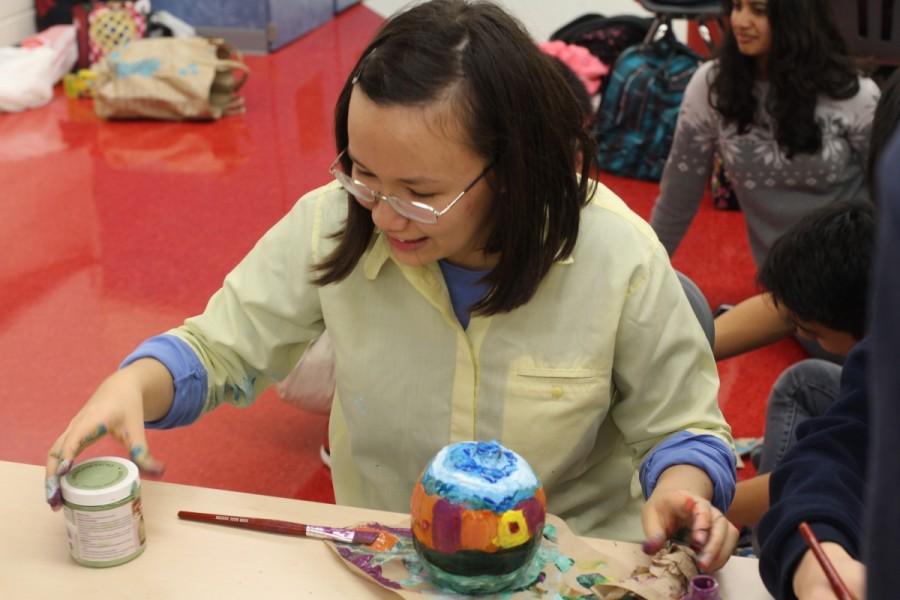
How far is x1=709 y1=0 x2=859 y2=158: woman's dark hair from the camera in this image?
2.89 m

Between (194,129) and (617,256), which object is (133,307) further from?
(617,256)

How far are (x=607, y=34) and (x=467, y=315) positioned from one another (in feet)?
12.3

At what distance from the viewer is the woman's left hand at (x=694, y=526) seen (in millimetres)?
1129

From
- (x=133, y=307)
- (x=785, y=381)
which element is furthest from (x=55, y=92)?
(x=785, y=381)

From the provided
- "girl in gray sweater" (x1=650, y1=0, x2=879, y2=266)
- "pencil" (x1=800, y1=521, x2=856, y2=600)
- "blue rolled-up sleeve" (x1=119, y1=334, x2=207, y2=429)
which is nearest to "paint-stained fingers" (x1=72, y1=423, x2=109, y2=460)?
"blue rolled-up sleeve" (x1=119, y1=334, x2=207, y2=429)

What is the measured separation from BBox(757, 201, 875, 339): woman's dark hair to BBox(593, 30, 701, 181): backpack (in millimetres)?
2356

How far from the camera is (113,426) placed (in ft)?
4.10

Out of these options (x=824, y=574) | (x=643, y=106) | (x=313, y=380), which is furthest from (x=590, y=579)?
(x=643, y=106)

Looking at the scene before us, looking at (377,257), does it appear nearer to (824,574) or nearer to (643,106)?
(824,574)

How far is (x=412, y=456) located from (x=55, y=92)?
14.9 feet

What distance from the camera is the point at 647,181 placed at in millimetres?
4441

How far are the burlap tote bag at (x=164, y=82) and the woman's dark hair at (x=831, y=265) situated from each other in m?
3.57

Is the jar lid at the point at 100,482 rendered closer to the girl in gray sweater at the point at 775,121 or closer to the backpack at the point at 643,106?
the girl in gray sweater at the point at 775,121

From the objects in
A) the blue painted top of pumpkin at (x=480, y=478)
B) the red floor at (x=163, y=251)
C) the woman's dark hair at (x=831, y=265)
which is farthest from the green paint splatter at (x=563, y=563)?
the red floor at (x=163, y=251)
